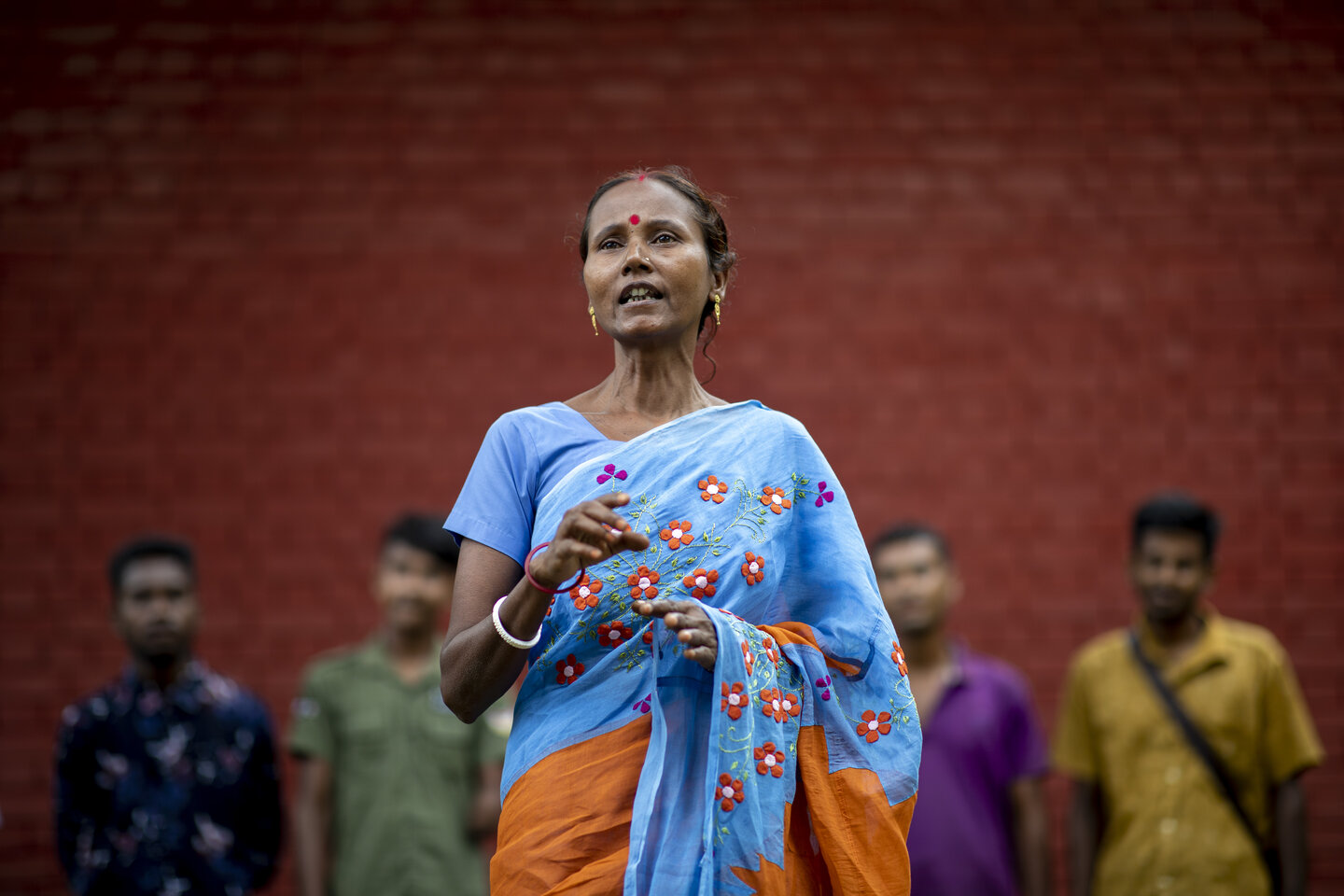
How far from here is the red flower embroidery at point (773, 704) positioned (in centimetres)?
244

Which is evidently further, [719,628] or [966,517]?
[966,517]

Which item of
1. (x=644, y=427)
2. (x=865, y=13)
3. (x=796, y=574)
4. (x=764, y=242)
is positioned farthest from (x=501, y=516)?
(x=865, y=13)

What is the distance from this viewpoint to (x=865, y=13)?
6.80 metres

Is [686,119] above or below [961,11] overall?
below

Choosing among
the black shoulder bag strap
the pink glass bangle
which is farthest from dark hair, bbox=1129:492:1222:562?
the pink glass bangle

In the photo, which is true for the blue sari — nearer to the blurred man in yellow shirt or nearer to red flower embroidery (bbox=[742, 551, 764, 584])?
red flower embroidery (bbox=[742, 551, 764, 584])

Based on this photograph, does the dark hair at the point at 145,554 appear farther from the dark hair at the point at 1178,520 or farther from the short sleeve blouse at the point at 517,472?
the dark hair at the point at 1178,520

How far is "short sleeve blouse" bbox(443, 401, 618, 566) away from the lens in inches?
98.7

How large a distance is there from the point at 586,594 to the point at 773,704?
0.38 meters

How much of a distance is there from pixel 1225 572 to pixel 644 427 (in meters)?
4.83

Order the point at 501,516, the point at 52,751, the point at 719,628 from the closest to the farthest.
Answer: the point at 719,628 < the point at 501,516 < the point at 52,751

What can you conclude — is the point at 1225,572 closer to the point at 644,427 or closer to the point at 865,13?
the point at 865,13

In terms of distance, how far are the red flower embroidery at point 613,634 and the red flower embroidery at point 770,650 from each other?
0.23 metres

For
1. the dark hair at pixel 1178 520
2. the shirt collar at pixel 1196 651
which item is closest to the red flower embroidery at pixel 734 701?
the shirt collar at pixel 1196 651
